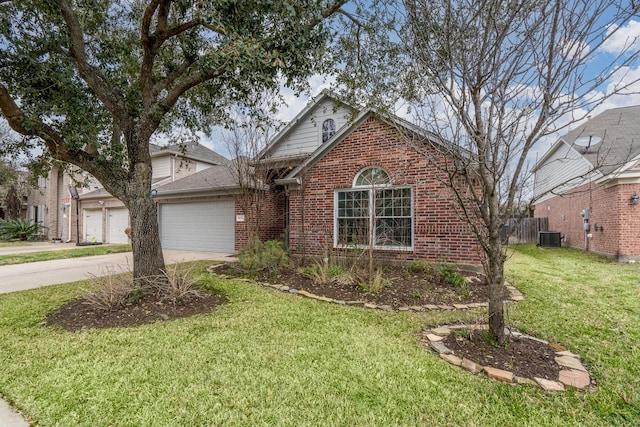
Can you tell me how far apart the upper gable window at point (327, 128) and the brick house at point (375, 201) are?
4.05 m

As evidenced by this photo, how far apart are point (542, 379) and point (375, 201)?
4.81 meters

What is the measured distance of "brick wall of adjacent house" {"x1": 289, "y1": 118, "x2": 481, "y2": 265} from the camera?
755 centimetres

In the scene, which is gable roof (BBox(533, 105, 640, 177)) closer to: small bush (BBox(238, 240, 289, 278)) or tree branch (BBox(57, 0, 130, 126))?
small bush (BBox(238, 240, 289, 278))

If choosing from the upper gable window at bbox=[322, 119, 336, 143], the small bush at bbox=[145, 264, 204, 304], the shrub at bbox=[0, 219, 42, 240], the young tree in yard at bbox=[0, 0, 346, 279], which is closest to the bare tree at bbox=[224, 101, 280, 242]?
the young tree in yard at bbox=[0, 0, 346, 279]

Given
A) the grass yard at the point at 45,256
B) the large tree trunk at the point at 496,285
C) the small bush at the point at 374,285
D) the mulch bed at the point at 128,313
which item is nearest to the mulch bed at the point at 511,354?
the large tree trunk at the point at 496,285

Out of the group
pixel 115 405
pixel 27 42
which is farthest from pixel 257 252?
pixel 27 42

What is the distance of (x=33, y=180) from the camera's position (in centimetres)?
746

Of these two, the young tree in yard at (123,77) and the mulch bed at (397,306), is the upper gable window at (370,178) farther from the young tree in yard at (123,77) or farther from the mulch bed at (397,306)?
the young tree in yard at (123,77)

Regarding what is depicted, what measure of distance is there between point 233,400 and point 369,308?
301cm

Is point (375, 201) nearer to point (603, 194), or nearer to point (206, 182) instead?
point (206, 182)

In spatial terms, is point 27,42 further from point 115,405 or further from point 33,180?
point 115,405

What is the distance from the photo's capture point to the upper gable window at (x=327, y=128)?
42.6 ft

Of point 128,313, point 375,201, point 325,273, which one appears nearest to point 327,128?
point 375,201

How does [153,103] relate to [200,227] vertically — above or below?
above
